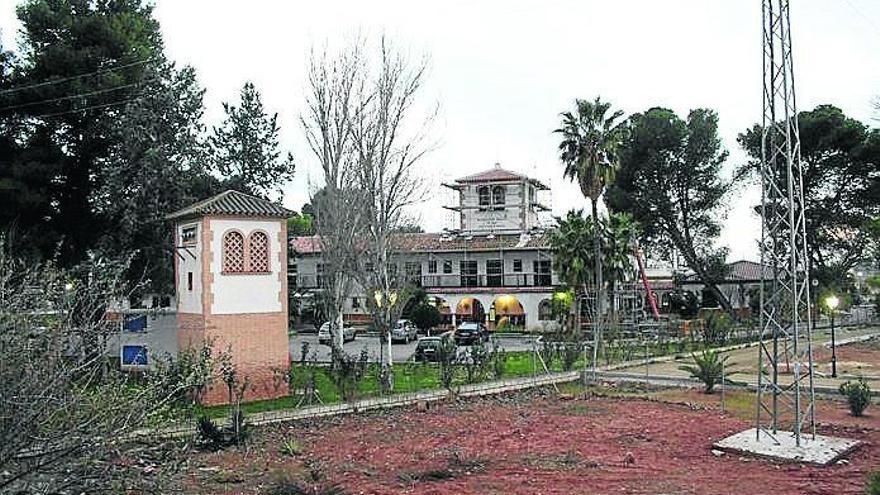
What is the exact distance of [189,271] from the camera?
1953 centimetres

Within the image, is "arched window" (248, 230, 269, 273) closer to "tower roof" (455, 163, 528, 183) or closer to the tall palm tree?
the tall palm tree

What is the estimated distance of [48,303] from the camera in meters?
7.95

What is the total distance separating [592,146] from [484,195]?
17.1 m

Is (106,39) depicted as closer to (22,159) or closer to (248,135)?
(22,159)

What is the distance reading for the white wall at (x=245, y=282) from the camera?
1888 centimetres

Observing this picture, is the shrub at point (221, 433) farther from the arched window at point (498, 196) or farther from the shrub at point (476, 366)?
the arched window at point (498, 196)

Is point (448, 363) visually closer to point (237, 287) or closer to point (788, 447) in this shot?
point (237, 287)

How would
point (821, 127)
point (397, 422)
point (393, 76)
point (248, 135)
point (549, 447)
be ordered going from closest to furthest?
point (549, 447) → point (397, 422) → point (393, 76) → point (248, 135) → point (821, 127)

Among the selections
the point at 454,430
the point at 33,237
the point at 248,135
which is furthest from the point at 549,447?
the point at 248,135

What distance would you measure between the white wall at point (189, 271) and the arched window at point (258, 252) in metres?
1.24

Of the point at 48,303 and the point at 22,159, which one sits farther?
the point at 22,159

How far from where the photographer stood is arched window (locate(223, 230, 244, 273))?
62.7ft

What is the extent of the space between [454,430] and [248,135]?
22.2 meters

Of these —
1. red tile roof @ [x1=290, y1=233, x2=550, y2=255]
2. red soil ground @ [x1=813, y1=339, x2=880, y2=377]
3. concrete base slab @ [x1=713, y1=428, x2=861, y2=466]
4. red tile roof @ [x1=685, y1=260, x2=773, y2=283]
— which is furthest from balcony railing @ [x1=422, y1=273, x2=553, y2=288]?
concrete base slab @ [x1=713, y1=428, x2=861, y2=466]
